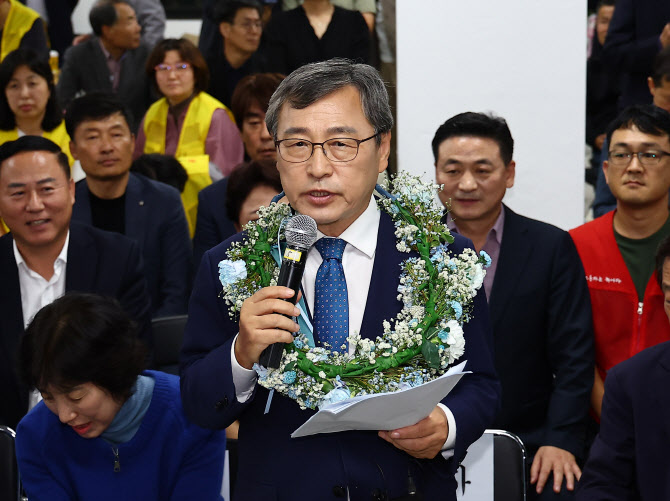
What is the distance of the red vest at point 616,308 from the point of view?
135 inches

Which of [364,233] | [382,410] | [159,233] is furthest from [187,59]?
[382,410]

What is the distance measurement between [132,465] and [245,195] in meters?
1.67

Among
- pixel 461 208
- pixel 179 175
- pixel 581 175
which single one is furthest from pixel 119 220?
pixel 581 175

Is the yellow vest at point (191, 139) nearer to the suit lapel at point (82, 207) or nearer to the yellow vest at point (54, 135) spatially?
the yellow vest at point (54, 135)

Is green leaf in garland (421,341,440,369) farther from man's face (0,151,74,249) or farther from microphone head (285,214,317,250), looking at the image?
man's face (0,151,74,249)

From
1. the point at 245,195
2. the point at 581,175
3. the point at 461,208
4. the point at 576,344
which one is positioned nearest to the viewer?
the point at 576,344

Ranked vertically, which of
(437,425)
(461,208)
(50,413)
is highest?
(461,208)

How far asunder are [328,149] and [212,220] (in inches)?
96.9

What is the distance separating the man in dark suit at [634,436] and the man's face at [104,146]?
2.81m

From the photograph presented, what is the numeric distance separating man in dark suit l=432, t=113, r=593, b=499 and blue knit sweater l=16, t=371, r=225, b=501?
1.17 meters

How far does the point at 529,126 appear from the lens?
433 centimetres

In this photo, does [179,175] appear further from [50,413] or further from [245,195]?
[50,413]

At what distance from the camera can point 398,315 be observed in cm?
199

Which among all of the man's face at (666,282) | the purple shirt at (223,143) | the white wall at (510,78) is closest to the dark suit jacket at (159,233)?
the purple shirt at (223,143)
